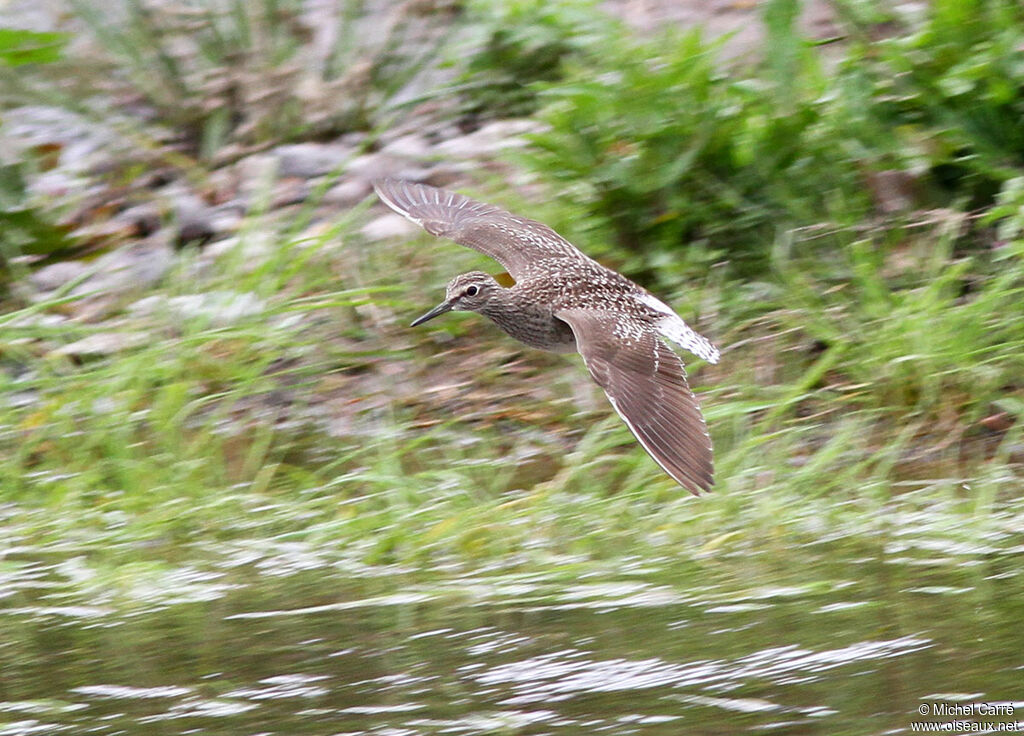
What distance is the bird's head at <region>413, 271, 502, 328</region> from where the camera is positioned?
608cm

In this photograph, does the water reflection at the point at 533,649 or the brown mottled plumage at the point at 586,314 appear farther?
the brown mottled plumage at the point at 586,314

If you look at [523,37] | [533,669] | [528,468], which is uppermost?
[523,37]

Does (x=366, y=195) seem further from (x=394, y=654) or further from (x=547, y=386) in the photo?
(x=394, y=654)

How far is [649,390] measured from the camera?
4.98 meters

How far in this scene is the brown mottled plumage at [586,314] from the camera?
15.5ft

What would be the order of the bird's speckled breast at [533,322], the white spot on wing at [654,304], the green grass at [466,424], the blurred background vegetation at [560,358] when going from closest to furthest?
the green grass at [466,424], the blurred background vegetation at [560,358], the white spot on wing at [654,304], the bird's speckled breast at [533,322]

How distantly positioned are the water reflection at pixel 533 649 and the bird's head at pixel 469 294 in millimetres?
1621

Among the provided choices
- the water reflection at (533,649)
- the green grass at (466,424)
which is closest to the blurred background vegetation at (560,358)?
the green grass at (466,424)

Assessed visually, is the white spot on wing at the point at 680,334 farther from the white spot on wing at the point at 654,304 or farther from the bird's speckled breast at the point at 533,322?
the bird's speckled breast at the point at 533,322

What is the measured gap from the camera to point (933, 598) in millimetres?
3717

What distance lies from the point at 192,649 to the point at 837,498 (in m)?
2.02

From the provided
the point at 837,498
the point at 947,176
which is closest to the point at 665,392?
the point at 837,498

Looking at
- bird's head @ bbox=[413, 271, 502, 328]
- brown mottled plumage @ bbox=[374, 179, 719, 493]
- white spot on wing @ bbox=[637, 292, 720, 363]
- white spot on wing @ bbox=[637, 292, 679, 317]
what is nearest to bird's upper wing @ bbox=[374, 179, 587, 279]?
brown mottled plumage @ bbox=[374, 179, 719, 493]

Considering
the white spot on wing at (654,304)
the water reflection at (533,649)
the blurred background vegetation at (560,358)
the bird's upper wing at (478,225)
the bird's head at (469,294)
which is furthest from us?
the bird's upper wing at (478,225)
